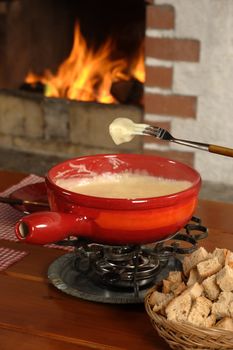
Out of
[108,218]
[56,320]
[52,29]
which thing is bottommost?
[56,320]

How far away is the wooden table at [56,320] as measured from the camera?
88 centimetres

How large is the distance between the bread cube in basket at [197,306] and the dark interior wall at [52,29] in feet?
6.80

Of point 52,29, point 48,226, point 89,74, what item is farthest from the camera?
point 52,29

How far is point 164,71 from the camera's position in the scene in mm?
2453

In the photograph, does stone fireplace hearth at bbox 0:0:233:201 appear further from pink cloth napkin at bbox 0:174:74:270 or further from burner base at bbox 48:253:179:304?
burner base at bbox 48:253:179:304

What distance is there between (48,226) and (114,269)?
0.15 meters

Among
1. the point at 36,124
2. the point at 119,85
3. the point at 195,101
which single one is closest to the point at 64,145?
the point at 36,124

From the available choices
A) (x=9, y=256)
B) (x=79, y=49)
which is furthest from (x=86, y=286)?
(x=79, y=49)

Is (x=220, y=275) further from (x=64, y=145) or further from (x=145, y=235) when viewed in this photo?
(x=64, y=145)

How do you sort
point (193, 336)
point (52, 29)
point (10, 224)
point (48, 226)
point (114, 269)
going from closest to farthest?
1. point (193, 336)
2. point (48, 226)
3. point (114, 269)
4. point (10, 224)
5. point (52, 29)

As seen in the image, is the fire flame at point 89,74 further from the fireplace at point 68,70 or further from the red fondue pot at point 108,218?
the red fondue pot at point 108,218

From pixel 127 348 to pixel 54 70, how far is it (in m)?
2.35

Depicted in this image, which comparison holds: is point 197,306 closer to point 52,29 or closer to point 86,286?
point 86,286

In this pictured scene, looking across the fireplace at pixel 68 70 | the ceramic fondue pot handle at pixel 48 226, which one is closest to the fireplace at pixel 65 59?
the fireplace at pixel 68 70
